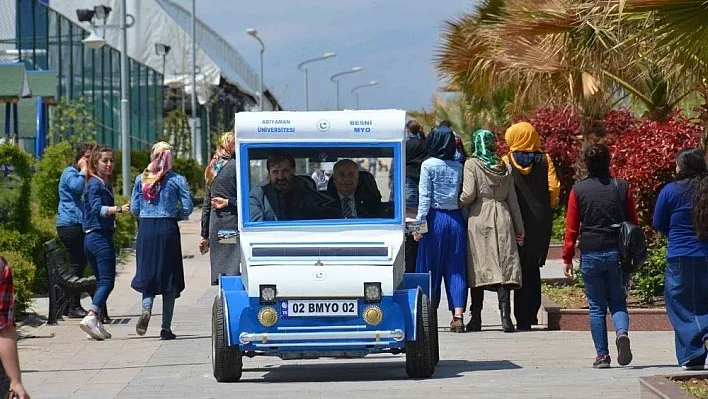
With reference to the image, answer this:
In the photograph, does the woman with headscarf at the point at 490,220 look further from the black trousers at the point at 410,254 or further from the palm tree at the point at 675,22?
the palm tree at the point at 675,22

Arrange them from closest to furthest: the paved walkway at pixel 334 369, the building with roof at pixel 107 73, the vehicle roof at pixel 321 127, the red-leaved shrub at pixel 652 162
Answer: the paved walkway at pixel 334 369 < the vehicle roof at pixel 321 127 < the red-leaved shrub at pixel 652 162 < the building with roof at pixel 107 73

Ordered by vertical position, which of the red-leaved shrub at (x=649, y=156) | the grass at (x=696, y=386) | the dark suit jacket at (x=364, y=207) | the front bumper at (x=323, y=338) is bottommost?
the grass at (x=696, y=386)

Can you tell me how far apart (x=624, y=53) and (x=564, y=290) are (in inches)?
140

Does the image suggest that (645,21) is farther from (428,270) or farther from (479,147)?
(428,270)

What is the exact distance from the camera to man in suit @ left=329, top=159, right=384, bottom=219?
10273 millimetres

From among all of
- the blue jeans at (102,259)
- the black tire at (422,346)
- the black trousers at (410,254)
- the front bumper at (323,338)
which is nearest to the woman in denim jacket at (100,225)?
the blue jeans at (102,259)

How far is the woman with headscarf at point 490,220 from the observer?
41.6 ft

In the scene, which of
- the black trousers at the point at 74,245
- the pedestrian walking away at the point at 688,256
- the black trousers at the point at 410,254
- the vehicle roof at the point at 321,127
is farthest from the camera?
the black trousers at the point at 74,245

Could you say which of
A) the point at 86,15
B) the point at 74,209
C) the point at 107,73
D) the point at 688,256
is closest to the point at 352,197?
the point at 688,256

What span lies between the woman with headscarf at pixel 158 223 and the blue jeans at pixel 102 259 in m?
0.51

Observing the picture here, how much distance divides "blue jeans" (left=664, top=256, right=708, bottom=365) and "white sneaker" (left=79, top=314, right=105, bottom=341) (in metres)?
5.45

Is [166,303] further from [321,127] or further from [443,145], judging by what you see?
[321,127]

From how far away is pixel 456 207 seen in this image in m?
12.8

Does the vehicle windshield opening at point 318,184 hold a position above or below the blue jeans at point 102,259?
above
